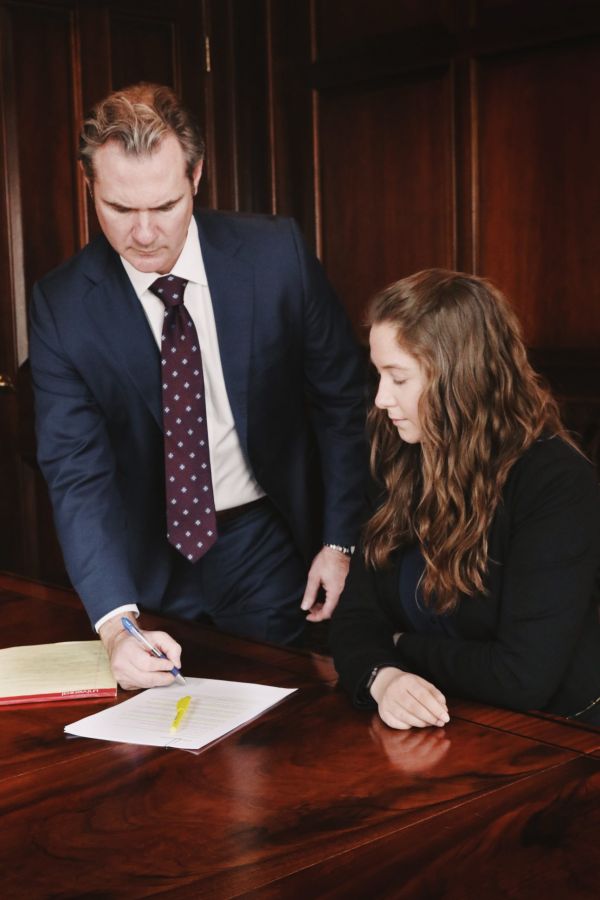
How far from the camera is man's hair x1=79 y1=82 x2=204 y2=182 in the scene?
6.57ft

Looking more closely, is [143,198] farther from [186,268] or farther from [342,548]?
[342,548]

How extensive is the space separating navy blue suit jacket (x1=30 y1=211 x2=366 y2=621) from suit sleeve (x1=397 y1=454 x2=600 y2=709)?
593mm

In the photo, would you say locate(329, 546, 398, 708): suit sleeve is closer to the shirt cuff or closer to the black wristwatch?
the black wristwatch

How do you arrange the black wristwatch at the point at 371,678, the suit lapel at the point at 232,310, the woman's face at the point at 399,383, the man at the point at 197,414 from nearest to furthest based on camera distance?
the black wristwatch at the point at 371,678
the woman's face at the point at 399,383
the man at the point at 197,414
the suit lapel at the point at 232,310

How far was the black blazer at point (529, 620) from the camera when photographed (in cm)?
180

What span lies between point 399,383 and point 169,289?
0.55 metres

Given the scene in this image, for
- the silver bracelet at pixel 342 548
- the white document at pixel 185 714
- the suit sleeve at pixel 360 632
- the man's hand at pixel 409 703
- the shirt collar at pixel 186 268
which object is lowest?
the white document at pixel 185 714

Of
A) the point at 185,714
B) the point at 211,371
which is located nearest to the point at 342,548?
the point at 211,371

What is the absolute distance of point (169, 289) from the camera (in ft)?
7.53

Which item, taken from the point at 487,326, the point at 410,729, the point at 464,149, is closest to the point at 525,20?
the point at 464,149

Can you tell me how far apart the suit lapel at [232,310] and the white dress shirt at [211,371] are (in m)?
0.02

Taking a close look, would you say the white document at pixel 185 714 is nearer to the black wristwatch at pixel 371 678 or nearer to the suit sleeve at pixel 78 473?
the black wristwatch at pixel 371 678

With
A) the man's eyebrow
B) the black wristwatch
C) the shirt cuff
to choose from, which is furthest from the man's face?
the black wristwatch

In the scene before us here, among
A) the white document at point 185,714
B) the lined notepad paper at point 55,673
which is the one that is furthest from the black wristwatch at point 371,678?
the lined notepad paper at point 55,673
